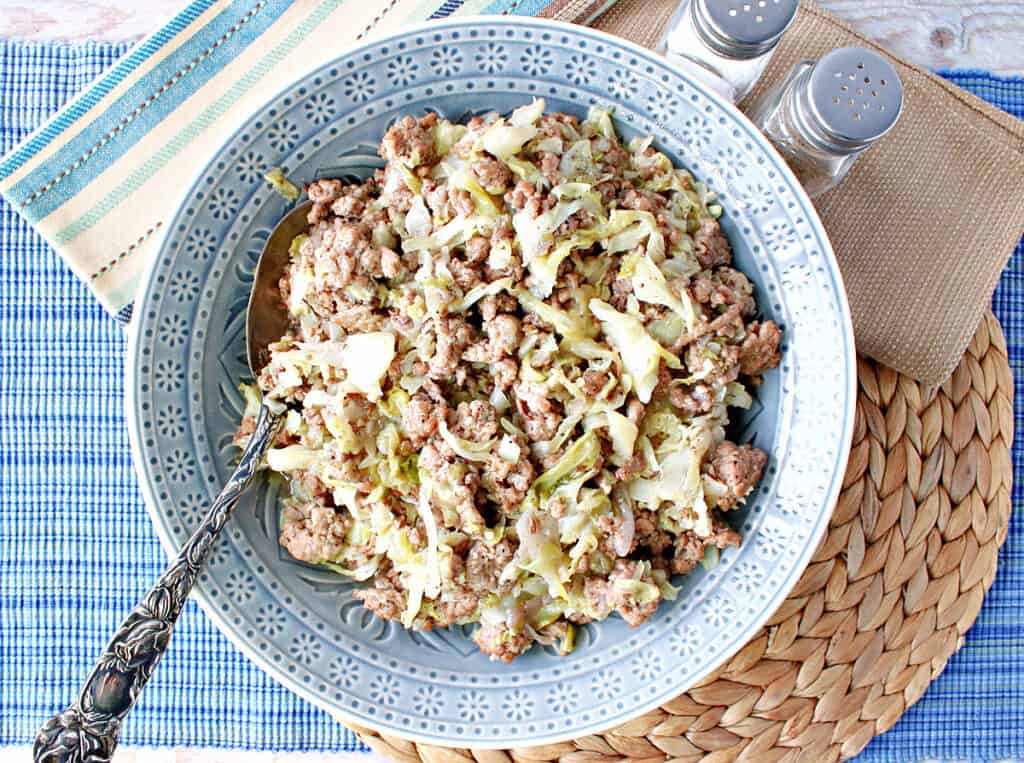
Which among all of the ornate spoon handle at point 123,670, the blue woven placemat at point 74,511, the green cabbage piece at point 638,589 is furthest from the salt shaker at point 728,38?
the ornate spoon handle at point 123,670

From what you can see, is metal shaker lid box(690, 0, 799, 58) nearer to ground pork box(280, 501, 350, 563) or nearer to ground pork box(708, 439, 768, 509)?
ground pork box(708, 439, 768, 509)

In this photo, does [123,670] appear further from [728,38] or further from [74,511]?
[728,38]

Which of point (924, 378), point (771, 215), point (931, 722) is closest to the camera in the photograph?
point (771, 215)

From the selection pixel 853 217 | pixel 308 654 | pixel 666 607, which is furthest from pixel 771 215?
pixel 308 654

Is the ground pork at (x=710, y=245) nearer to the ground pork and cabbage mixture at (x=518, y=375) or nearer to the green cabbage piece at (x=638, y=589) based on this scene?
the ground pork and cabbage mixture at (x=518, y=375)

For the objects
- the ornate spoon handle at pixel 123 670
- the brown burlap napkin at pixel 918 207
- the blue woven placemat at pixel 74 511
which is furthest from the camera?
the blue woven placemat at pixel 74 511

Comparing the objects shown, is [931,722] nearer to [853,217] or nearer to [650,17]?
[853,217]

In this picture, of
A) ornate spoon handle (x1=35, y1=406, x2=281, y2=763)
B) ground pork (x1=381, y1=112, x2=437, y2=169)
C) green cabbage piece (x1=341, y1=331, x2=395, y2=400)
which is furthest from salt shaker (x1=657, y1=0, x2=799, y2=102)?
ornate spoon handle (x1=35, y1=406, x2=281, y2=763)

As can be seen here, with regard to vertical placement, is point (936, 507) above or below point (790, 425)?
below
